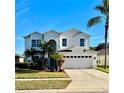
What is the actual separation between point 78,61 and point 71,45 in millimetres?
1625

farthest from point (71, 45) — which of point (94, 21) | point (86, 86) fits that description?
Result: point (86, 86)

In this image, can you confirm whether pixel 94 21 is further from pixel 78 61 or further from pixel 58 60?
pixel 78 61

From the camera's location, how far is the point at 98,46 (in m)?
24.0

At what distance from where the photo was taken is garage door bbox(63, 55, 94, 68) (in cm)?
1811

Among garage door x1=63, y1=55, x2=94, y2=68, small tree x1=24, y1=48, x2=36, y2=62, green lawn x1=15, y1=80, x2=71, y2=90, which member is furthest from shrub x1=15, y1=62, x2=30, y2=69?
green lawn x1=15, y1=80, x2=71, y2=90

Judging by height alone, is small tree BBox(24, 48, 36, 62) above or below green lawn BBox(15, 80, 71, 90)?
above

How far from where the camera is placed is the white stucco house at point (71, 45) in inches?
717

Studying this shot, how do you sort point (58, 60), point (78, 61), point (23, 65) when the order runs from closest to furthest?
point (58, 60) → point (23, 65) → point (78, 61)

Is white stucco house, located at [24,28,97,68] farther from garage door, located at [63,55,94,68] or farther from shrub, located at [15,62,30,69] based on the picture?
shrub, located at [15,62,30,69]

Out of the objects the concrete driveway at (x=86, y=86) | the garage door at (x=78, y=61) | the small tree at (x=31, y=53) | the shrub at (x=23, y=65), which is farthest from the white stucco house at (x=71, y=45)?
the concrete driveway at (x=86, y=86)

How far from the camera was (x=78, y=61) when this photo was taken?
18203 mm
